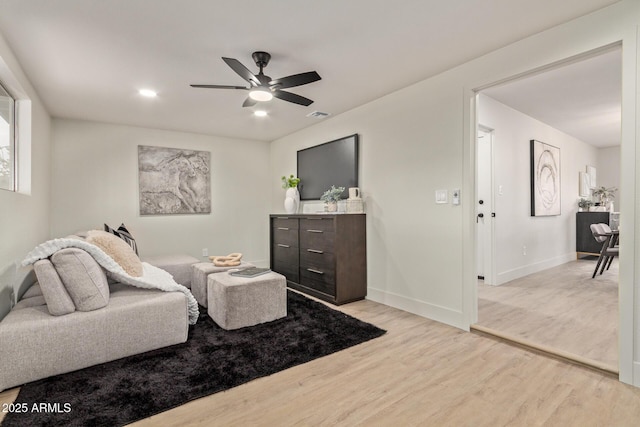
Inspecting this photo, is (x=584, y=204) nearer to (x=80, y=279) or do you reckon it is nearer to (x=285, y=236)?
(x=285, y=236)

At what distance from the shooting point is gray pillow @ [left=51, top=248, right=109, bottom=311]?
6.75 ft

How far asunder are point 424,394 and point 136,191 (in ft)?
15.0

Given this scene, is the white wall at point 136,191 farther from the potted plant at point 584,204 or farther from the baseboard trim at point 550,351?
the potted plant at point 584,204

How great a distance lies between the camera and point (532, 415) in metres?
1.61

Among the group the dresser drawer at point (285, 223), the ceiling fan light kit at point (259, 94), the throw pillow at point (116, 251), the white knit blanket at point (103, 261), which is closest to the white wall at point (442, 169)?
the dresser drawer at point (285, 223)

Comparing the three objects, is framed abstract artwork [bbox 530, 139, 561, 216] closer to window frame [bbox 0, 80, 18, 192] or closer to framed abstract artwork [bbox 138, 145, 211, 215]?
framed abstract artwork [bbox 138, 145, 211, 215]

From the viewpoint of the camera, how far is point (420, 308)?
3139 mm

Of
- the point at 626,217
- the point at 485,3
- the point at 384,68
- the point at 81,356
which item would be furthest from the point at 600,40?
the point at 81,356

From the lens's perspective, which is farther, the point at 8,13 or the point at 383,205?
the point at 383,205

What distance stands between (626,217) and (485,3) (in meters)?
1.55

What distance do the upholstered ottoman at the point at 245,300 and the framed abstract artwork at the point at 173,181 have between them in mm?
A: 2357

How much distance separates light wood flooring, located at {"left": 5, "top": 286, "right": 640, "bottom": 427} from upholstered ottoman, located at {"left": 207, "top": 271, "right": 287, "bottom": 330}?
836 millimetres

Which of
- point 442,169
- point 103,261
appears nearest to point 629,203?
point 442,169

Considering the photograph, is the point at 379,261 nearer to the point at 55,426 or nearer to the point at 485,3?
the point at 485,3
